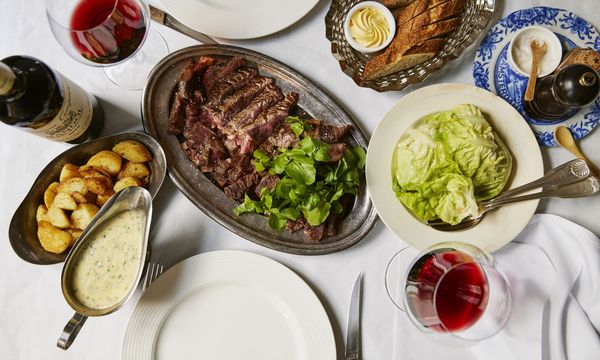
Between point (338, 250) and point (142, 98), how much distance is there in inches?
38.8

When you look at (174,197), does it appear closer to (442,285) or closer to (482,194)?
(442,285)

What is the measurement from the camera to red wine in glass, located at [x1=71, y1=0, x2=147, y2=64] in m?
1.71

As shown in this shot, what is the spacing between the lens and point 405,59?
6.39ft

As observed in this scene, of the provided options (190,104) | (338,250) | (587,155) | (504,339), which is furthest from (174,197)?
(587,155)

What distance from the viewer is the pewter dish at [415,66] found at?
196cm

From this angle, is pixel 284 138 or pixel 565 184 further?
pixel 284 138

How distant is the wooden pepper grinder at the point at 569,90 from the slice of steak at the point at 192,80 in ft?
4.37

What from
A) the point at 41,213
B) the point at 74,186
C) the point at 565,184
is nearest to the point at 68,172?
the point at 74,186

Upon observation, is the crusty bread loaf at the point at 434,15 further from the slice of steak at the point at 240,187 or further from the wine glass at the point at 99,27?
the wine glass at the point at 99,27

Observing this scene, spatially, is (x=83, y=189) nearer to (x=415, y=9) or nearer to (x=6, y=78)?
(x=6, y=78)

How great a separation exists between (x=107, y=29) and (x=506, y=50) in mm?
1527

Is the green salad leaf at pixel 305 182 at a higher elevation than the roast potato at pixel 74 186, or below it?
higher

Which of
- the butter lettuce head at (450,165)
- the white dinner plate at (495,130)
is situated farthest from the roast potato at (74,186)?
the butter lettuce head at (450,165)

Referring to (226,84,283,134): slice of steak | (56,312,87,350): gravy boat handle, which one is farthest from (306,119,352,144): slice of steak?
(56,312,87,350): gravy boat handle
